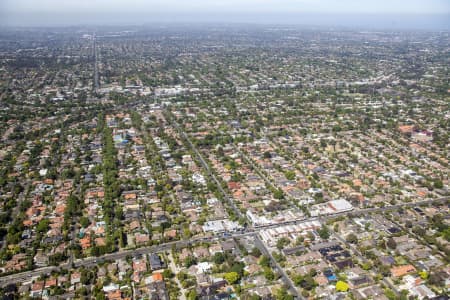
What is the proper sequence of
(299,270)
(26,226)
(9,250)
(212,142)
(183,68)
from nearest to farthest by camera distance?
(299,270) < (9,250) < (26,226) < (212,142) < (183,68)

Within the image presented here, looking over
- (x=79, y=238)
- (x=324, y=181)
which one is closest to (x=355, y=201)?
(x=324, y=181)

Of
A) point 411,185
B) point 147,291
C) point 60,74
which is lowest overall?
A: point 147,291

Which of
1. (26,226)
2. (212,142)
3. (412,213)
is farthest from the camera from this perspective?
(212,142)

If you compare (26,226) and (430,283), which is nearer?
(430,283)

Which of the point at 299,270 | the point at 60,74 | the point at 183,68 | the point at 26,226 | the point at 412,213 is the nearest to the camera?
the point at 299,270

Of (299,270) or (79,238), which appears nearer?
(299,270)

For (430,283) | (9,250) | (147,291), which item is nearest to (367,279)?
(430,283)

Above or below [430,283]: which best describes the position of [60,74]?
above

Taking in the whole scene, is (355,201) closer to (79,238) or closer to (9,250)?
(79,238)

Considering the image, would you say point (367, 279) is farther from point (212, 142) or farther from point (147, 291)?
point (212, 142)
